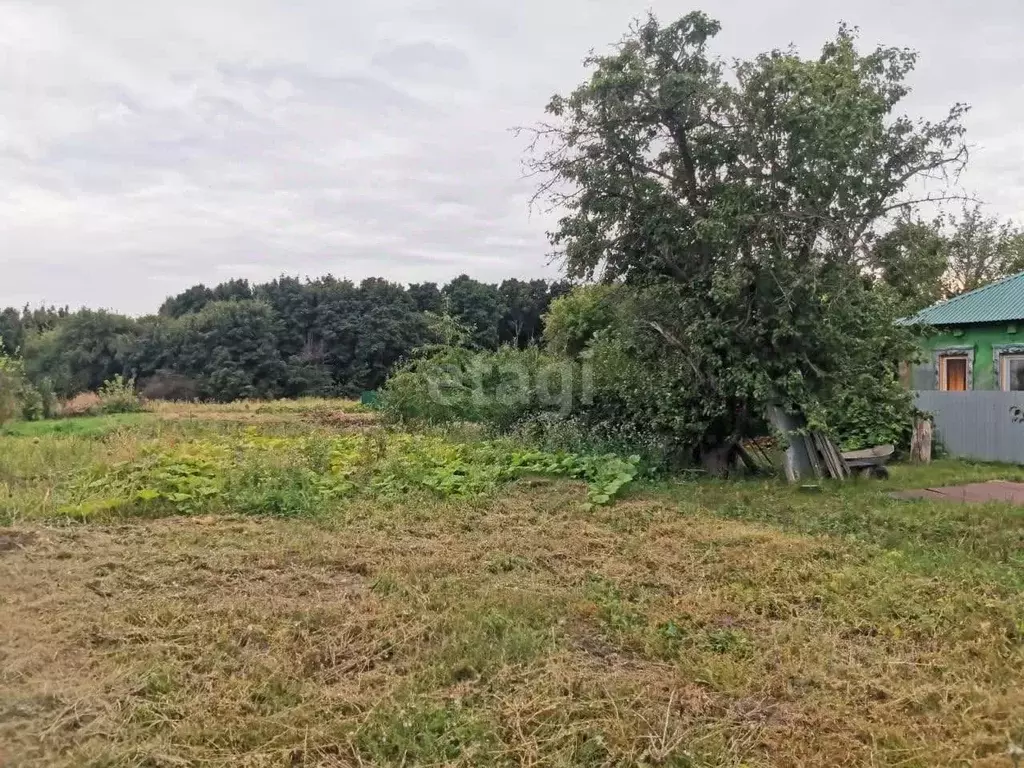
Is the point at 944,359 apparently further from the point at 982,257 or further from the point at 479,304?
the point at 479,304

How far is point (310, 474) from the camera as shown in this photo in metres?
8.37

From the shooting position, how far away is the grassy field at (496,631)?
9.95 feet

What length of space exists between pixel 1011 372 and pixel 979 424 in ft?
6.54

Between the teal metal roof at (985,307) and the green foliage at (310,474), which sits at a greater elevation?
the teal metal roof at (985,307)

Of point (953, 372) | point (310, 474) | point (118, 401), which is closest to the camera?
point (310, 474)

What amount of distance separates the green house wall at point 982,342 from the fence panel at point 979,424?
2.87 ft

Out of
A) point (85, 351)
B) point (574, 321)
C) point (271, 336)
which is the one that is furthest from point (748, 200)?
point (85, 351)

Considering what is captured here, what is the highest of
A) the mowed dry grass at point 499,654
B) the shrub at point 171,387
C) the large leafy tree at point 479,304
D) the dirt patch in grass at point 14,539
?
the large leafy tree at point 479,304

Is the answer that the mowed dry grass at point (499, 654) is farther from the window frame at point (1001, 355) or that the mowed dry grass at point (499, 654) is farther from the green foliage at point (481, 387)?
the window frame at point (1001, 355)

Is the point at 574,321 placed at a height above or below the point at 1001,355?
above

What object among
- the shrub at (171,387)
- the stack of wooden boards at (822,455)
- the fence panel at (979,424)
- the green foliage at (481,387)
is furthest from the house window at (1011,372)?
the shrub at (171,387)

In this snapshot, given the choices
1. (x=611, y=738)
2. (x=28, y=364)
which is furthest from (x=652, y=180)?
(x=28, y=364)

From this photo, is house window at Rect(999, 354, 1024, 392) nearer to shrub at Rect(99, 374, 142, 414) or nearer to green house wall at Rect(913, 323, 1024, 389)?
green house wall at Rect(913, 323, 1024, 389)

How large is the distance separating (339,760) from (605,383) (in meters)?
9.14
